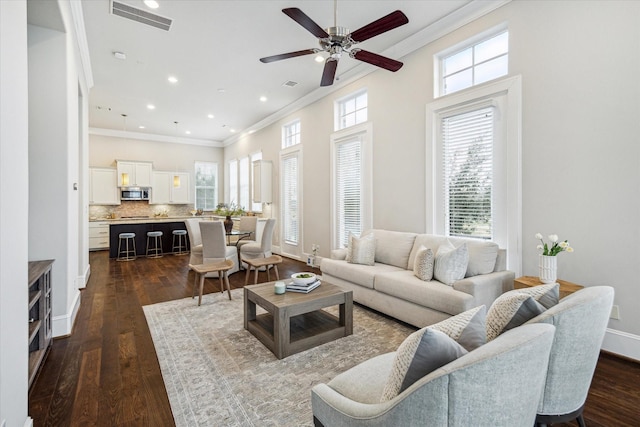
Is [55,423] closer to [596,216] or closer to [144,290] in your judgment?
[144,290]

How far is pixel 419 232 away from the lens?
4.28 metres

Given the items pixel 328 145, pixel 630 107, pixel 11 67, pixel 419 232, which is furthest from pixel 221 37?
pixel 630 107

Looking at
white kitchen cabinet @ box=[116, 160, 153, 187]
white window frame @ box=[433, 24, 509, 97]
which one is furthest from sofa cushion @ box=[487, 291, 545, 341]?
white kitchen cabinet @ box=[116, 160, 153, 187]

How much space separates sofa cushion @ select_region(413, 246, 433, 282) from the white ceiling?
2.76 meters

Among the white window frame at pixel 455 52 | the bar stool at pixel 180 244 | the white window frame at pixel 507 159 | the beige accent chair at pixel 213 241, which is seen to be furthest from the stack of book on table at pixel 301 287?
the bar stool at pixel 180 244

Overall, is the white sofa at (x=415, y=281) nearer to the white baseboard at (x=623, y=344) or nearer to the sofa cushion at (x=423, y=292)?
the sofa cushion at (x=423, y=292)

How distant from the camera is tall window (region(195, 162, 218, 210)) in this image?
10.9 m

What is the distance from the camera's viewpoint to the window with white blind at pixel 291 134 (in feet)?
23.7

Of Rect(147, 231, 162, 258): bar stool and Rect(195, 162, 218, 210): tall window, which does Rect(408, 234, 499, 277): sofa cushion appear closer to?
Rect(147, 231, 162, 258): bar stool

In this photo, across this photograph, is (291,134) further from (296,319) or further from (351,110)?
(296,319)

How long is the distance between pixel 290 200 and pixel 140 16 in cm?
453

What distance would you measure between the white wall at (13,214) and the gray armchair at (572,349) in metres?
2.39

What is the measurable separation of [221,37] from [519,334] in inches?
185

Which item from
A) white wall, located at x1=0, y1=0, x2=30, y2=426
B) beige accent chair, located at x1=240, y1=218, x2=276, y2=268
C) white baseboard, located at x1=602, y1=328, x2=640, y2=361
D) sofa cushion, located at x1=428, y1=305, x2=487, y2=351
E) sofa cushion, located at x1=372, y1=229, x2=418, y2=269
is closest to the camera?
sofa cushion, located at x1=428, y1=305, x2=487, y2=351
